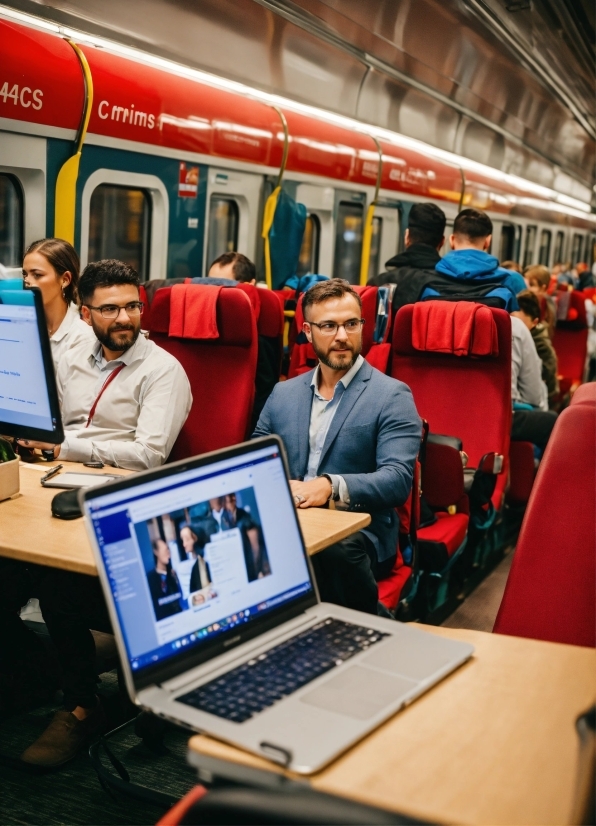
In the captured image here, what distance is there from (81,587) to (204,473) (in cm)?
116

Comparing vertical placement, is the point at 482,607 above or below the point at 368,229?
below

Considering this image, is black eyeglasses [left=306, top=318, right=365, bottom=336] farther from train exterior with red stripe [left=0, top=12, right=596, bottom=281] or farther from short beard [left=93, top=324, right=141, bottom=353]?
train exterior with red stripe [left=0, top=12, right=596, bottom=281]

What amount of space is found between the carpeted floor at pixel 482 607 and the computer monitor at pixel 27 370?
7.56 ft

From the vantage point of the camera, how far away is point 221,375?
4.12m

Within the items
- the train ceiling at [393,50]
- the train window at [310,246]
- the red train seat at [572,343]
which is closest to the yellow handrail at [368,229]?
the train window at [310,246]

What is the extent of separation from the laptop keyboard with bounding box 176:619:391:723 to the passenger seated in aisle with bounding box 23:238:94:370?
236cm

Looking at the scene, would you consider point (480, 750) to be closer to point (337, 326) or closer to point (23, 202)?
point (337, 326)

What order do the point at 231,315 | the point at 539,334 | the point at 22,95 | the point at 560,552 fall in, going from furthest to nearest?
the point at 539,334 → the point at 22,95 → the point at 231,315 → the point at 560,552

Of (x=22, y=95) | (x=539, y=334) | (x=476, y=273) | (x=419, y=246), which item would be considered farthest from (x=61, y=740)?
(x=539, y=334)

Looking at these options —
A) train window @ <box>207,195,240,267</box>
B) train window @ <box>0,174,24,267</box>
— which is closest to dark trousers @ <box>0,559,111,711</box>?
train window @ <box>0,174,24,267</box>

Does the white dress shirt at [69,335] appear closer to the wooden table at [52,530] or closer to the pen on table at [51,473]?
the pen on table at [51,473]

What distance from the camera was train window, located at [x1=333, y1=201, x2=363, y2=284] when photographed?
8273 millimetres

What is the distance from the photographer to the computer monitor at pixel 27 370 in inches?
102

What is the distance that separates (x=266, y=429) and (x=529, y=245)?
1347 centimetres
